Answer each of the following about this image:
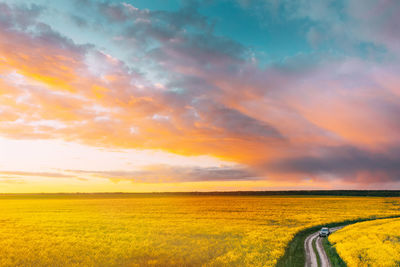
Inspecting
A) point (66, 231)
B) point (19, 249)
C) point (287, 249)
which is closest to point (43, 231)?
point (66, 231)

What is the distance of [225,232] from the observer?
4341cm

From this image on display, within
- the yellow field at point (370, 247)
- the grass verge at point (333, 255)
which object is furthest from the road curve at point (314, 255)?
the yellow field at point (370, 247)

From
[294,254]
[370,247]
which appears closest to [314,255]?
[294,254]

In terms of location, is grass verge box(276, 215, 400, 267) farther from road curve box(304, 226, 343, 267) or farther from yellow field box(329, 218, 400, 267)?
yellow field box(329, 218, 400, 267)

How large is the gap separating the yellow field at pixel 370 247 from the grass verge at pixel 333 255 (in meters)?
0.37

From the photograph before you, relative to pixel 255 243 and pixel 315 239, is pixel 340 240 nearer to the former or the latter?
pixel 315 239

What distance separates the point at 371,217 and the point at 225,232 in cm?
3814

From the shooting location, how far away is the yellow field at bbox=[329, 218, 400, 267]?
23969mm

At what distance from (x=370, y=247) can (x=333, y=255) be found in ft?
11.9

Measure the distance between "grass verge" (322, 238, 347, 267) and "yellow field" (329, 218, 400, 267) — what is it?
1.21 feet

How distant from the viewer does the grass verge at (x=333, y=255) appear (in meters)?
24.7

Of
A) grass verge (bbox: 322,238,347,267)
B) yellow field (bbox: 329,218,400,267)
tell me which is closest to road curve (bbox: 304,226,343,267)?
grass verge (bbox: 322,238,347,267)

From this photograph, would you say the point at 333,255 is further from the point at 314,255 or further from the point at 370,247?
the point at 370,247

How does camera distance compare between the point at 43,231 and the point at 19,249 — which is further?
the point at 43,231
